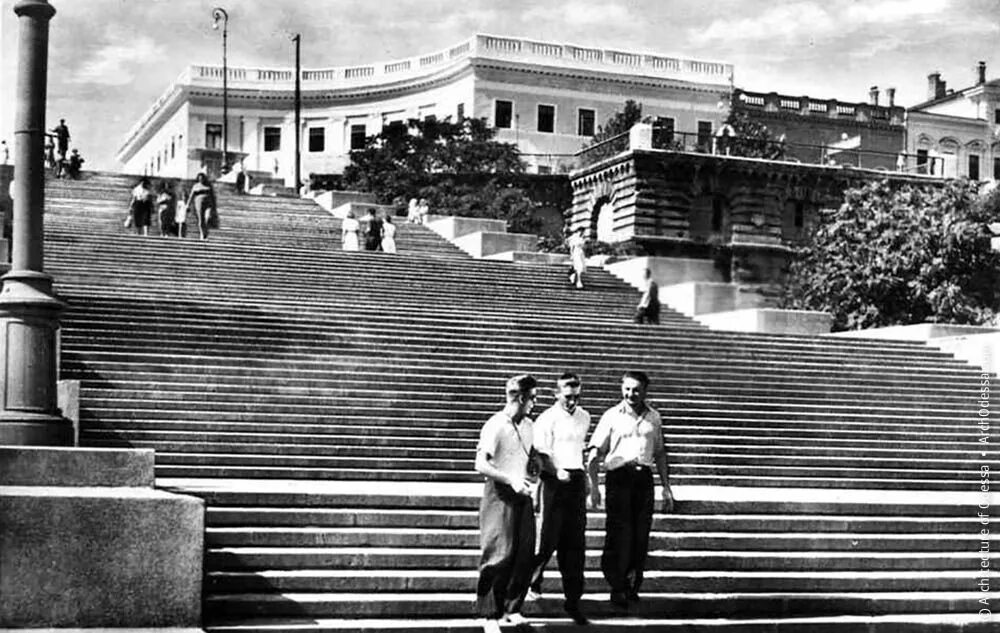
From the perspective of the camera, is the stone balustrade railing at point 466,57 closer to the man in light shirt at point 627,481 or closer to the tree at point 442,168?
the tree at point 442,168

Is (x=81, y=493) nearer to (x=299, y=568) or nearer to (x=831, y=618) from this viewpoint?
(x=299, y=568)

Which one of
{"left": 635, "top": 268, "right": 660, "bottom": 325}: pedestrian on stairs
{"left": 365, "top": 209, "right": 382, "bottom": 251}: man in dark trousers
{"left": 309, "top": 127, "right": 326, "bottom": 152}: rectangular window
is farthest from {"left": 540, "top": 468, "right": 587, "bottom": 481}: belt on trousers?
{"left": 309, "top": 127, "right": 326, "bottom": 152}: rectangular window

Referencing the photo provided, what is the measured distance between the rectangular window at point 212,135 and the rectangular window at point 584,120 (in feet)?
64.4

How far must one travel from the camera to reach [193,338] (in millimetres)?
18406

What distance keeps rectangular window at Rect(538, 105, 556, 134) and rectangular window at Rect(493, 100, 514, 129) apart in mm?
1602

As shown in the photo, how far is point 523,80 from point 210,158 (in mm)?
15961

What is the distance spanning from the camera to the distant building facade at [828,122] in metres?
78.2

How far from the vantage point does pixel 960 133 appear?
8262 centimetres

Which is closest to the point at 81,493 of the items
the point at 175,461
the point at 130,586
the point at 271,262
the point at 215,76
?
the point at 130,586

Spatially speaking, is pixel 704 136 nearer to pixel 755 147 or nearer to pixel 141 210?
pixel 755 147

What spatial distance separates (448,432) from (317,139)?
65.9m

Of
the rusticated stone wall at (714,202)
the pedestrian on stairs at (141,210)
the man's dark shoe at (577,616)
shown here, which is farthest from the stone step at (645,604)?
the rusticated stone wall at (714,202)

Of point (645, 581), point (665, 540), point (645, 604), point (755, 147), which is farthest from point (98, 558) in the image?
point (755, 147)

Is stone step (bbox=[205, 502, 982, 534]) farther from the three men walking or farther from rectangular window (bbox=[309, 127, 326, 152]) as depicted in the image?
rectangular window (bbox=[309, 127, 326, 152])
